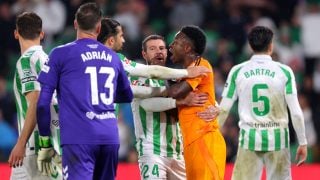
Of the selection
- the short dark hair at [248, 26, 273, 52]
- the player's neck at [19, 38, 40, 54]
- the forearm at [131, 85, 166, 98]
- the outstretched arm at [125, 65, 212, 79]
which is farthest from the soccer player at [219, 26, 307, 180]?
the player's neck at [19, 38, 40, 54]

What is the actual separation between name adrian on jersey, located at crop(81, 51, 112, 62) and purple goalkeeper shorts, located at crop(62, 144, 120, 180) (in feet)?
2.15

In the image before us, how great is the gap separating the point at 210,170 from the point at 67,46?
1705 millimetres

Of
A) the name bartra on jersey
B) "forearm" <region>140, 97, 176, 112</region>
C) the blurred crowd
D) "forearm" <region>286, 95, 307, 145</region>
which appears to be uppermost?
the blurred crowd

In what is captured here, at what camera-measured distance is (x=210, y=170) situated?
920 centimetres

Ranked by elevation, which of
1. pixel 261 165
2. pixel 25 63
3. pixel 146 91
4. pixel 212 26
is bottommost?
pixel 261 165

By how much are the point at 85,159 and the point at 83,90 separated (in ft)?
1.69

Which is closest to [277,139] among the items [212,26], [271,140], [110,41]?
[271,140]

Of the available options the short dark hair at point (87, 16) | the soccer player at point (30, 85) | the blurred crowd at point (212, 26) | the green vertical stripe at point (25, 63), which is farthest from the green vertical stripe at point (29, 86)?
the blurred crowd at point (212, 26)

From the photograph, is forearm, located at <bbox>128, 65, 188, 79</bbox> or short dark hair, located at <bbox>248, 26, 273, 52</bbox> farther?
short dark hair, located at <bbox>248, 26, 273, 52</bbox>

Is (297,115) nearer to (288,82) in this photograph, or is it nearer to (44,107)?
(288,82)

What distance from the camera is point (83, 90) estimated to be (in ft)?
27.2

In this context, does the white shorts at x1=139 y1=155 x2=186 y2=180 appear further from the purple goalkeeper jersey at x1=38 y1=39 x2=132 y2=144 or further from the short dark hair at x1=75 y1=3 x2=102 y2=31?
the short dark hair at x1=75 y1=3 x2=102 y2=31

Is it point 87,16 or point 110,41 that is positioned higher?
point 87,16

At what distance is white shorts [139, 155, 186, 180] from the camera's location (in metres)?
9.61
